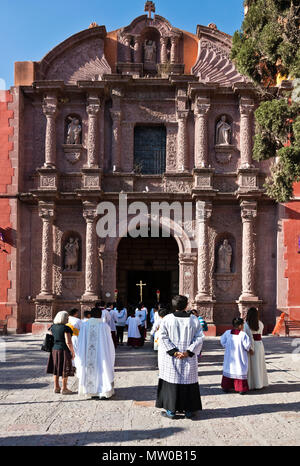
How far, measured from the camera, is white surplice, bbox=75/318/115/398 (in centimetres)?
852

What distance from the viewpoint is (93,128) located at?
1941 cm

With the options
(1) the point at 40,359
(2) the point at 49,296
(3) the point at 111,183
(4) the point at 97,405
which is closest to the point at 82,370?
(4) the point at 97,405

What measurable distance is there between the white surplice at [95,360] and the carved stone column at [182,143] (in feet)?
37.8

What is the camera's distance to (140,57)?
2042 cm

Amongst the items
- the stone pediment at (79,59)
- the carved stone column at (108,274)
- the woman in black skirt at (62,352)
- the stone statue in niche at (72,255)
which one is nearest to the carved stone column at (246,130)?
the stone pediment at (79,59)

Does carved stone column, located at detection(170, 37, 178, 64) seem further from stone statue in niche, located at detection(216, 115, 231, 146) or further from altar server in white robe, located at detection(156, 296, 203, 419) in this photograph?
altar server in white robe, located at detection(156, 296, 203, 419)

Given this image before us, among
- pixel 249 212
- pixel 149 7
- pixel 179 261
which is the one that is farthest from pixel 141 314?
pixel 149 7

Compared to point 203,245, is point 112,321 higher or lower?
lower

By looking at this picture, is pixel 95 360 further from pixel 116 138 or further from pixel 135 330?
pixel 116 138

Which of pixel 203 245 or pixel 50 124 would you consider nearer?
pixel 203 245

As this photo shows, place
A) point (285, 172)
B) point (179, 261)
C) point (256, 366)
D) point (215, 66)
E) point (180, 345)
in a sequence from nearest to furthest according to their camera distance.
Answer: point (180, 345), point (256, 366), point (285, 172), point (179, 261), point (215, 66)

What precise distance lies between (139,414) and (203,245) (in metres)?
11.7

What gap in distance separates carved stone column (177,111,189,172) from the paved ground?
9.38 meters

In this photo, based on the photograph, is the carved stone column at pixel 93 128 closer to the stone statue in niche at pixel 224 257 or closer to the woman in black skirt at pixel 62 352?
the stone statue in niche at pixel 224 257
